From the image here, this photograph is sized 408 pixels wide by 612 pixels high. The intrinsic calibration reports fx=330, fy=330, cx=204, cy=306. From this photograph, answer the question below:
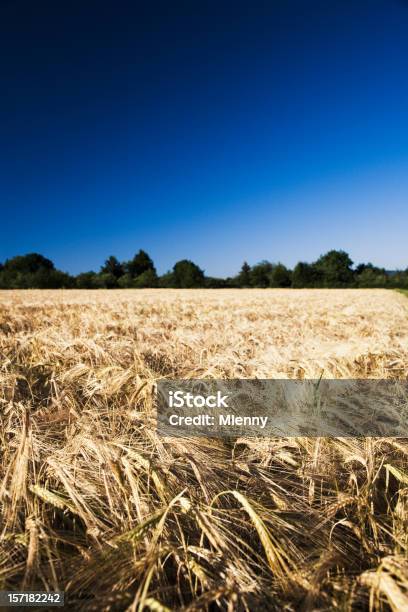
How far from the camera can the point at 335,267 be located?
7838 cm

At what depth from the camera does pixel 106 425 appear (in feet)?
5.96

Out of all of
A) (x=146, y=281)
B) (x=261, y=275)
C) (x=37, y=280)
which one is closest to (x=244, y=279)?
(x=261, y=275)

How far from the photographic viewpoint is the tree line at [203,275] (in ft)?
198

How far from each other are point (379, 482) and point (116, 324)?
15.6 feet

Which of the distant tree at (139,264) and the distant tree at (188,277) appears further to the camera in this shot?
the distant tree at (139,264)

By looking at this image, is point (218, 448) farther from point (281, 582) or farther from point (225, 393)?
point (281, 582)

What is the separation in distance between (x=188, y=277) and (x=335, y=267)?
36.1 m

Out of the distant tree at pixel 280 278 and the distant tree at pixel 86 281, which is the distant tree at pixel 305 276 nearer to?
the distant tree at pixel 280 278

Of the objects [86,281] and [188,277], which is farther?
[188,277]

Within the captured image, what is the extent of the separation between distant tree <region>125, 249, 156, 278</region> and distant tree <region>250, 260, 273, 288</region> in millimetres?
26105

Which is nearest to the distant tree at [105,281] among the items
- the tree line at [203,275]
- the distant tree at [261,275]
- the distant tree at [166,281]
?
the tree line at [203,275]

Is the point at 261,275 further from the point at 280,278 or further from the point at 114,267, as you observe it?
the point at 114,267

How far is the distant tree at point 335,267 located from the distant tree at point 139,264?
42.4 meters

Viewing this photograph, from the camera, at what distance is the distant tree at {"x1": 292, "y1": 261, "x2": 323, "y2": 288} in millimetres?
71919
